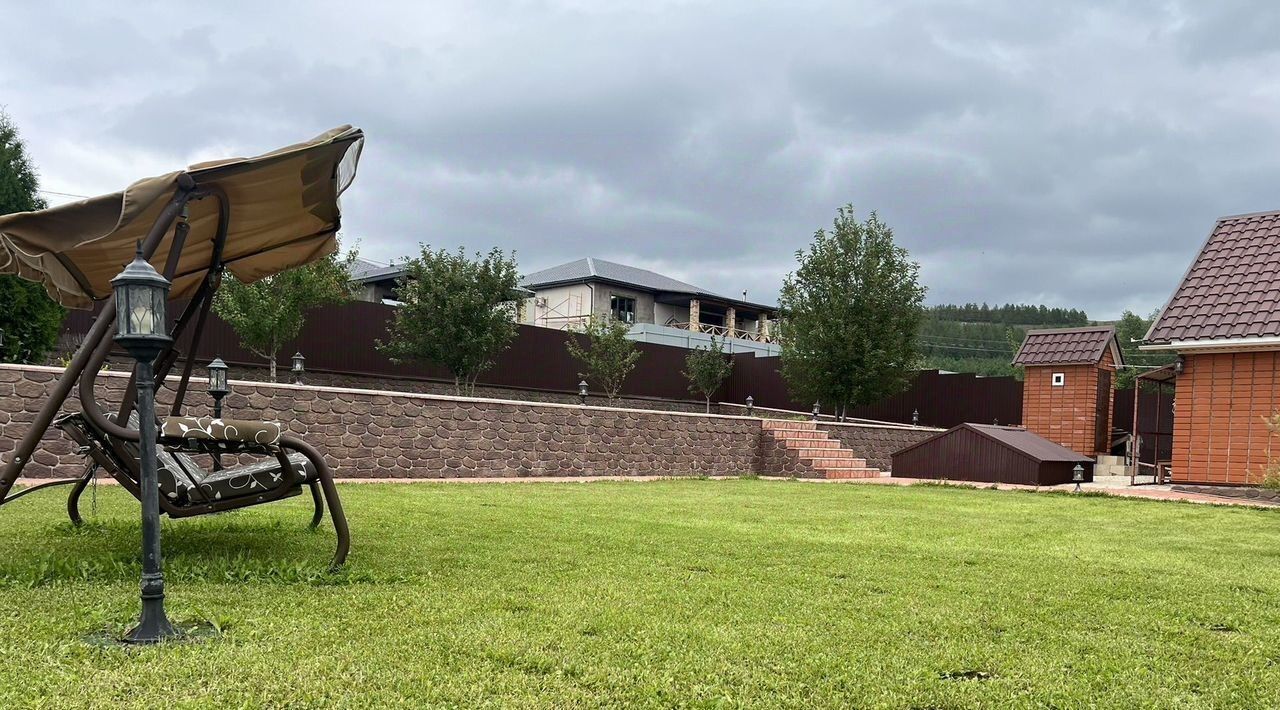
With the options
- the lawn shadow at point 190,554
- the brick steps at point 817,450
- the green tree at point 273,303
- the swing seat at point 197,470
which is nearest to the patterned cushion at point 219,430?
the swing seat at point 197,470

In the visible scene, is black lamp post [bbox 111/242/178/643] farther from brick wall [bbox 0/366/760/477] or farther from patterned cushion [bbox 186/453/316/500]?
brick wall [bbox 0/366/760/477]

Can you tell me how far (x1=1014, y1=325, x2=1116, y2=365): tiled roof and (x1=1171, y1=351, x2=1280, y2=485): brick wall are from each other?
16.8ft

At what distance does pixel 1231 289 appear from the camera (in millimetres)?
12930

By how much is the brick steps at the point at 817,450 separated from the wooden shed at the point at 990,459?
0.99m

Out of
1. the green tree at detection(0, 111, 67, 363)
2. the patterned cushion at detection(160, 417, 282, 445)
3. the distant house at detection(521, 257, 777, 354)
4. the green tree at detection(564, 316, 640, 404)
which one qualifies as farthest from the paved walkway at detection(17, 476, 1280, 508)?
the distant house at detection(521, 257, 777, 354)

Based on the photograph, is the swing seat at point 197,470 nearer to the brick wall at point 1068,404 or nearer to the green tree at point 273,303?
the green tree at point 273,303

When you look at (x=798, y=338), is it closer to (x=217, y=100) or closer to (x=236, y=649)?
(x=217, y=100)

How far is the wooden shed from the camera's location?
14031 mm

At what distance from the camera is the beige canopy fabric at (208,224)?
3.84 metres

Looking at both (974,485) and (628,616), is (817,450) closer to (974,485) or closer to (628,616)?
(974,485)

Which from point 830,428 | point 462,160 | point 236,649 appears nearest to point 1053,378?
point 830,428

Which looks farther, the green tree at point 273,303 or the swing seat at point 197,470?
the green tree at point 273,303

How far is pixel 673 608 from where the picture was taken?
11.4 ft

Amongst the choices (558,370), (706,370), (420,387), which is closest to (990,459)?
(706,370)
